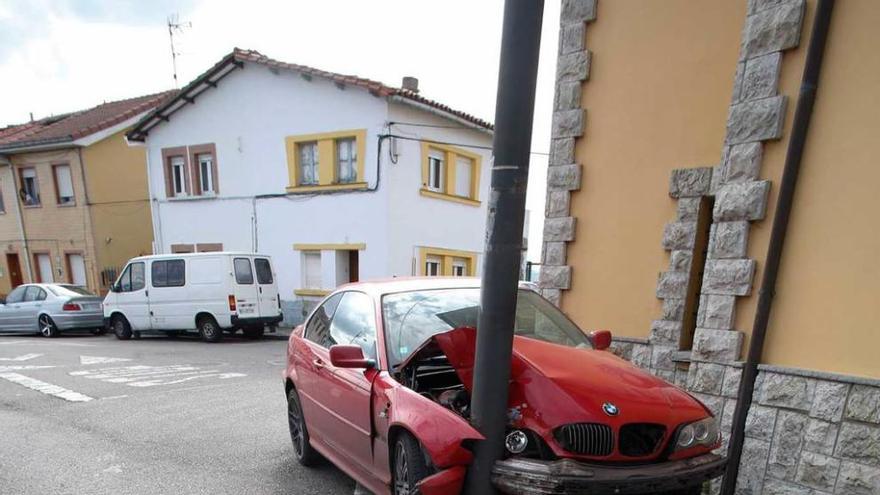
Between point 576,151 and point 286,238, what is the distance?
1078 cm

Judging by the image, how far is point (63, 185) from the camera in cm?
1856

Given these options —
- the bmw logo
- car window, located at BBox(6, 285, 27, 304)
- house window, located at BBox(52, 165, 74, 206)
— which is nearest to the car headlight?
the bmw logo

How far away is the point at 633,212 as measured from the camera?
4.73 meters

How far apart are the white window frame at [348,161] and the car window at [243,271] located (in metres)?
3.34

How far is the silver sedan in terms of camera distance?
42.5 feet

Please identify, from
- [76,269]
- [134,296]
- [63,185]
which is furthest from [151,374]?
[63,185]

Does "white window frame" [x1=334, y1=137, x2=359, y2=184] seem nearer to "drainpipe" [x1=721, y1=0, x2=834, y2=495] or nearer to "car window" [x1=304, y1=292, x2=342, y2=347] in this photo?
"car window" [x1=304, y1=292, x2=342, y2=347]

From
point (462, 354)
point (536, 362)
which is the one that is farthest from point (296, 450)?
point (536, 362)

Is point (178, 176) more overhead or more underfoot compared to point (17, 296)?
more overhead

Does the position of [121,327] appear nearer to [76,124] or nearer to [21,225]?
[21,225]

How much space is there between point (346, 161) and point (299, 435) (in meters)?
9.67

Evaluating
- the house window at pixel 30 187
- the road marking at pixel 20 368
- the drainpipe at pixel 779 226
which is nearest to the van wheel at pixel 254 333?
the road marking at pixel 20 368

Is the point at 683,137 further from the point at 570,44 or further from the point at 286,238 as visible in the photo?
the point at 286,238

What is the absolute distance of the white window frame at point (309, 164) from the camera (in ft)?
43.8
